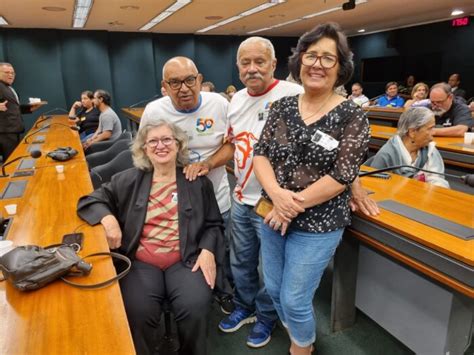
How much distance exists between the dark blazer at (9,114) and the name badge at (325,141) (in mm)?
5040

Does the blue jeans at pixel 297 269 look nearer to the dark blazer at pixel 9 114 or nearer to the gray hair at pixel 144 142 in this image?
the gray hair at pixel 144 142

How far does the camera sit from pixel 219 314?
6.78 feet

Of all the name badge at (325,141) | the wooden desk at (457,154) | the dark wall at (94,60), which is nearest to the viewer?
the name badge at (325,141)

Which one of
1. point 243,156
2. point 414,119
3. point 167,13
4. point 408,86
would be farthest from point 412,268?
point 408,86

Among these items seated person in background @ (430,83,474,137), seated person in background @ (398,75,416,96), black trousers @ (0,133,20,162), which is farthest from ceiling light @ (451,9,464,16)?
black trousers @ (0,133,20,162)

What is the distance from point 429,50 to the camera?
9719mm

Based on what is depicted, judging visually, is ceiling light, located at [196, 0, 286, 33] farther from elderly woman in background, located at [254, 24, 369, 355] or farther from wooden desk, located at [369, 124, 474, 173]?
elderly woman in background, located at [254, 24, 369, 355]

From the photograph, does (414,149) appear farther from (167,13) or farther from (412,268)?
(167,13)

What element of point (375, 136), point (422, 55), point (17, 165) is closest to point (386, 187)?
point (375, 136)

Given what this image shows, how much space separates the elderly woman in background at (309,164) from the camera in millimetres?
1190

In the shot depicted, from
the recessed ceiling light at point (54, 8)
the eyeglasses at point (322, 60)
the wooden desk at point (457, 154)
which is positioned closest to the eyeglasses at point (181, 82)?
the eyeglasses at point (322, 60)

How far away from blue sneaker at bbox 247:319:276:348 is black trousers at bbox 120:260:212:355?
0.39 m

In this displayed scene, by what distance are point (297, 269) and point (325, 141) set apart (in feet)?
1.52

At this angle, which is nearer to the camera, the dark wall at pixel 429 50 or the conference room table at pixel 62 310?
the conference room table at pixel 62 310
